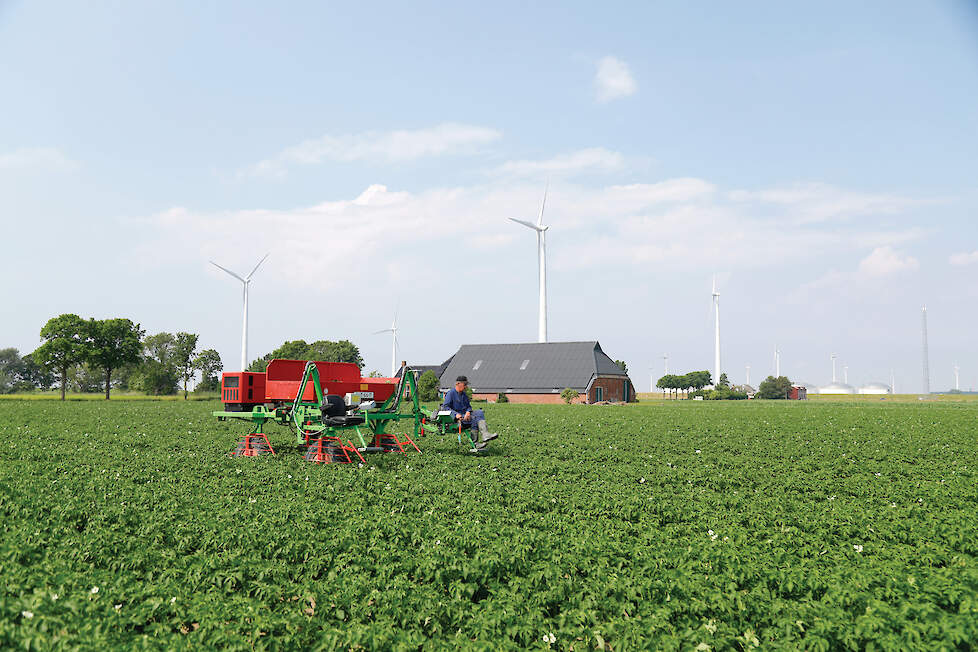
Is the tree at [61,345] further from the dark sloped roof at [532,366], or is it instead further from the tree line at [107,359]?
the dark sloped roof at [532,366]

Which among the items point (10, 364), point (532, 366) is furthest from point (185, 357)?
point (10, 364)

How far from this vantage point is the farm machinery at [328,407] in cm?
1661

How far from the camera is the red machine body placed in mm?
18562

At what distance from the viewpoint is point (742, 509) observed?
37.2 feet

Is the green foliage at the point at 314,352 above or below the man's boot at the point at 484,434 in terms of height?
above

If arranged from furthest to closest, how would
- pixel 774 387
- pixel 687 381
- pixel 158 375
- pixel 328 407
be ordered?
pixel 687 381, pixel 774 387, pixel 158 375, pixel 328 407

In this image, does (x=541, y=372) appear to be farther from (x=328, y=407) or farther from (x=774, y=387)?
(x=328, y=407)

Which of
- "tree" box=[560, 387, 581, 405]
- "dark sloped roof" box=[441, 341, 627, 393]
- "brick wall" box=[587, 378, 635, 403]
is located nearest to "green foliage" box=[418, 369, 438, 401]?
"dark sloped roof" box=[441, 341, 627, 393]

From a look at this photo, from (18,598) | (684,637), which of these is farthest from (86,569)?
(684,637)

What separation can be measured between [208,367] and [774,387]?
10507 cm

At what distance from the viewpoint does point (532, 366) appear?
8219 cm

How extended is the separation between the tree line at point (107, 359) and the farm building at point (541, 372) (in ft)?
134

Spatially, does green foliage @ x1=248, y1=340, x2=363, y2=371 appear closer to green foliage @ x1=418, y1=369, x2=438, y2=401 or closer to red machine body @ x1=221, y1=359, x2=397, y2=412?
green foliage @ x1=418, y1=369, x2=438, y2=401

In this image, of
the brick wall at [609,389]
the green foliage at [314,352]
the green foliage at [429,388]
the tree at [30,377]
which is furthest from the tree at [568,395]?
the tree at [30,377]
